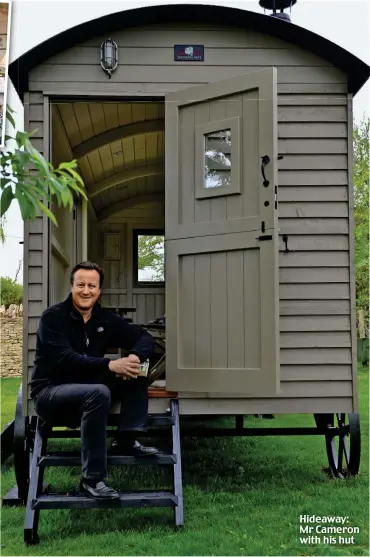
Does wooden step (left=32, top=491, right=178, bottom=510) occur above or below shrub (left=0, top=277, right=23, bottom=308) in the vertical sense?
below

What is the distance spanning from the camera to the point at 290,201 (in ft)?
16.1

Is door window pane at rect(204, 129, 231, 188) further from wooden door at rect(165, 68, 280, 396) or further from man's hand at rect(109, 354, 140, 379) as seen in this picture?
man's hand at rect(109, 354, 140, 379)

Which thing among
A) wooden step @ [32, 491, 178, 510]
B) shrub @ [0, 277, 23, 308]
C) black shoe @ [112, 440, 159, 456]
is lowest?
wooden step @ [32, 491, 178, 510]

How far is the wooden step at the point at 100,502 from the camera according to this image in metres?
3.75

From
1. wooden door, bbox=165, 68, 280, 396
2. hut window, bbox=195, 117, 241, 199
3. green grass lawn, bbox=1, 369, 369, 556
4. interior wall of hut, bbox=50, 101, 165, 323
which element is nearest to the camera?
green grass lawn, bbox=1, 369, 369, 556

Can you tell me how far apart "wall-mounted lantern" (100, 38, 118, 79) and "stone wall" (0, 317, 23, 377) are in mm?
7466

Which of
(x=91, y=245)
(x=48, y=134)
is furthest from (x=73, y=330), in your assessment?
(x=91, y=245)

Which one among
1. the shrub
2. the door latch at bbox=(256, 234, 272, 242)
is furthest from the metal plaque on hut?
the shrub

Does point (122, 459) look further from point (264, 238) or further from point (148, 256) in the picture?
point (148, 256)

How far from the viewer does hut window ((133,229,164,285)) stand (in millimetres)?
9789

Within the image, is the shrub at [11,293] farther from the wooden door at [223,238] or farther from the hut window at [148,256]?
the wooden door at [223,238]

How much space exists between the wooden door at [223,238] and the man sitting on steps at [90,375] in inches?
17.4

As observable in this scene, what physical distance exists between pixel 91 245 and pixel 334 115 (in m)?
4.85

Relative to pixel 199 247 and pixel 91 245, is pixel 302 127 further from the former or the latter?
pixel 91 245
